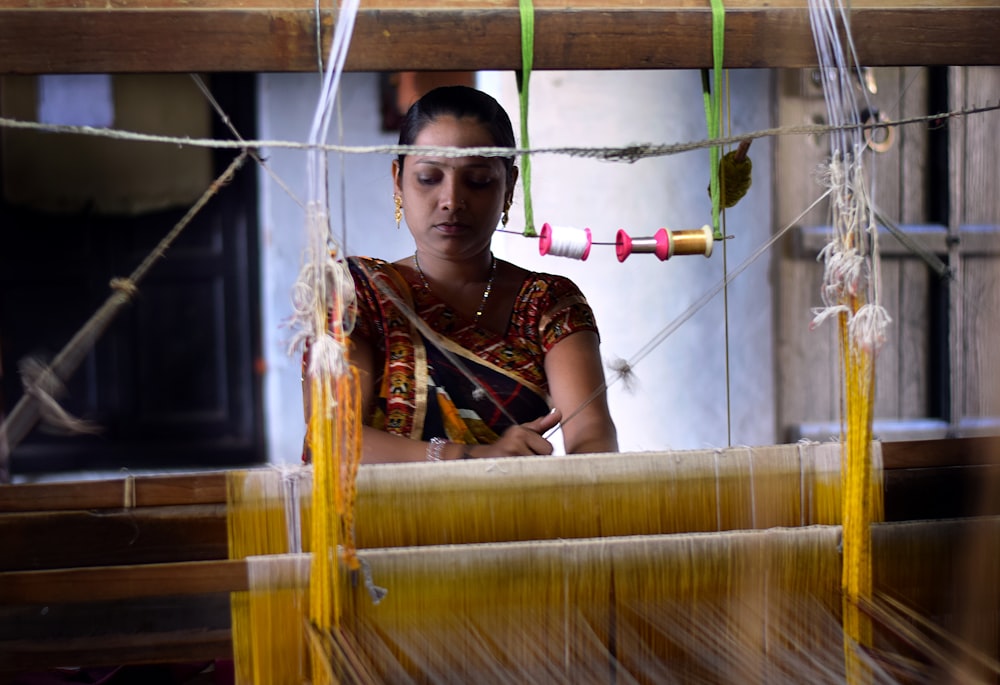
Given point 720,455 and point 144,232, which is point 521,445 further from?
point 144,232

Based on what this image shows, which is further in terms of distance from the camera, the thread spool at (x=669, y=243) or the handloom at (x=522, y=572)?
the thread spool at (x=669, y=243)

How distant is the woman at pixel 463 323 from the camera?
170 cm

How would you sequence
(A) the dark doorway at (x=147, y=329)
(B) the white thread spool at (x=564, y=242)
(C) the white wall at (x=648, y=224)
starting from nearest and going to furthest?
1. (B) the white thread spool at (x=564, y=242)
2. (C) the white wall at (x=648, y=224)
3. (A) the dark doorway at (x=147, y=329)

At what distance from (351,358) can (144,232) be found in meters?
2.59

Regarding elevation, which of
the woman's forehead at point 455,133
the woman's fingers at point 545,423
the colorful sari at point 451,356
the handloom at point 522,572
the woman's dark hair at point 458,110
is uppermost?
the woman's dark hair at point 458,110

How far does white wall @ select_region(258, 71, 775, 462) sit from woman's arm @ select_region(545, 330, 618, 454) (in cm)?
120

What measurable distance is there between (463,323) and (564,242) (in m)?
0.51

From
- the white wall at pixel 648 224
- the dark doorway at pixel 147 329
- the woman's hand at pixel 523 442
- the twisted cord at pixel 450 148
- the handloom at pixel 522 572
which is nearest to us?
the twisted cord at pixel 450 148

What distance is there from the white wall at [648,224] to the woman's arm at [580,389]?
1.20m

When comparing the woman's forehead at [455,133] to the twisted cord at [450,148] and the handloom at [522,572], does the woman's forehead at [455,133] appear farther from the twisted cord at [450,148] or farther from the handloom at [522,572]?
the handloom at [522,572]

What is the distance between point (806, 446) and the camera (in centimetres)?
134

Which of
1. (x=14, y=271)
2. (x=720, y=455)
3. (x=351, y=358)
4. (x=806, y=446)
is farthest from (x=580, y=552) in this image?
(x=14, y=271)

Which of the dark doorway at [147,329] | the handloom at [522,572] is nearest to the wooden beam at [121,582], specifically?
the handloom at [522,572]

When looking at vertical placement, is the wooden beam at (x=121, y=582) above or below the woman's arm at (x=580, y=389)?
below
